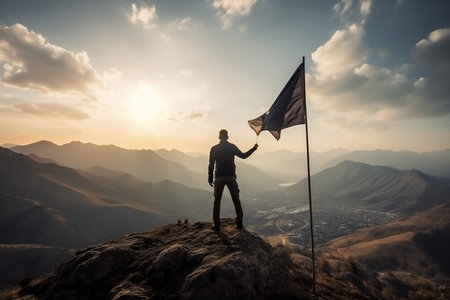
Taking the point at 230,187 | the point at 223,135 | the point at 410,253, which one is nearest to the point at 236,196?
the point at 230,187

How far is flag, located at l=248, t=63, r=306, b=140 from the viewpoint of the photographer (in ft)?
33.5

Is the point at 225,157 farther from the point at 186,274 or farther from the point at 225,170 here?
the point at 186,274

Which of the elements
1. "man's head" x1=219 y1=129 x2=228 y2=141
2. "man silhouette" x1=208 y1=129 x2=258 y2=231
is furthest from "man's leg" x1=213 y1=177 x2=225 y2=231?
"man's head" x1=219 y1=129 x2=228 y2=141

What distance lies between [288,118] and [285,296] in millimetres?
6503

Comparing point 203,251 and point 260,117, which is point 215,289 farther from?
point 260,117

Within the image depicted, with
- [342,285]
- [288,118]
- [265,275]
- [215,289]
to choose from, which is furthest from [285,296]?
[288,118]

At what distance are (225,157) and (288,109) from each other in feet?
10.8

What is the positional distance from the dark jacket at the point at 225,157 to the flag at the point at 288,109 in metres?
1.73

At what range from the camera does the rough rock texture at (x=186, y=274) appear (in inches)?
276

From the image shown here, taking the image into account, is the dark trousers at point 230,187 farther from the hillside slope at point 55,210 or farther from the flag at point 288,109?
the hillside slope at point 55,210

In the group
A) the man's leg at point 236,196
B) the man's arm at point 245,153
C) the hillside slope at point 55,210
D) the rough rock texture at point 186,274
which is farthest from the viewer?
the hillside slope at point 55,210

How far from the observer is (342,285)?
10.4 meters

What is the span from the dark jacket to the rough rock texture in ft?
7.65

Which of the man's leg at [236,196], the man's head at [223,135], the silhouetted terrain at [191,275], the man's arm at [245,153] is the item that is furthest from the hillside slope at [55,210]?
the man's arm at [245,153]
